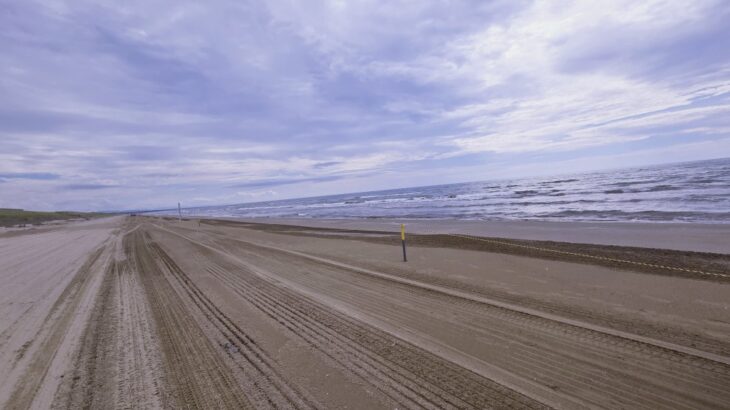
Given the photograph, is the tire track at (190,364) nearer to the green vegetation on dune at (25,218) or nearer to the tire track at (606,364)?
the tire track at (606,364)

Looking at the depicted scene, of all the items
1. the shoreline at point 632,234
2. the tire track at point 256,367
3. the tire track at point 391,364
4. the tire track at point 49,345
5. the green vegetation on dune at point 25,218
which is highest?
→ the green vegetation on dune at point 25,218

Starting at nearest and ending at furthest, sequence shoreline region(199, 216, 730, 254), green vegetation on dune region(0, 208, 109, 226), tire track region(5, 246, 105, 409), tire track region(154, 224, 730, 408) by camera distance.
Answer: tire track region(154, 224, 730, 408) < tire track region(5, 246, 105, 409) < shoreline region(199, 216, 730, 254) < green vegetation on dune region(0, 208, 109, 226)

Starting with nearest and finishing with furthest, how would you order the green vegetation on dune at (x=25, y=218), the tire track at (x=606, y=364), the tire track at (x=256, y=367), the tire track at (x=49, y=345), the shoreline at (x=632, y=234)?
1. the tire track at (x=606, y=364)
2. the tire track at (x=256, y=367)
3. the tire track at (x=49, y=345)
4. the shoreline at (x=632, y=234)
5. the green vegetation on dune at (x=25, y=218)

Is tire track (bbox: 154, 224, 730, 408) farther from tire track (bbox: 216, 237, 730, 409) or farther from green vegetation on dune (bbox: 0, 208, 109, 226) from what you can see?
green vegetation on dune (bbox: 0, 208, 109, 226)

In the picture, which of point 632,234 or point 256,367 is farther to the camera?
point 632,234

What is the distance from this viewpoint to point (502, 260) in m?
10.8

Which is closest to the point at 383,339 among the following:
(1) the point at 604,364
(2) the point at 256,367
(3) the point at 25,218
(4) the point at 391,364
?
(4) the point at 391,364

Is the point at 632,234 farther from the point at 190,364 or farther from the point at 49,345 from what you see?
the point at 49,345

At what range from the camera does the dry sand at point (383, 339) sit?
12.4ft

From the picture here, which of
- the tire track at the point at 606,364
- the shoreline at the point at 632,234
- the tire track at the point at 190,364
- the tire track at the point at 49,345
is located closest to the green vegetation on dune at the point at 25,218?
the tire track at the point at 49,345

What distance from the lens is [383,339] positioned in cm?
518

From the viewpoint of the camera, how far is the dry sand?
149 inches

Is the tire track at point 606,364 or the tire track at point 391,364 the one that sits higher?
the tire track at point 391,364

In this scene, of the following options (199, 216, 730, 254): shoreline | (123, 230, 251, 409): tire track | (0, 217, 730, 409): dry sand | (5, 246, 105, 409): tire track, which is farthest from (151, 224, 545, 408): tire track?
(199, 216, 730, 254): shoreline
